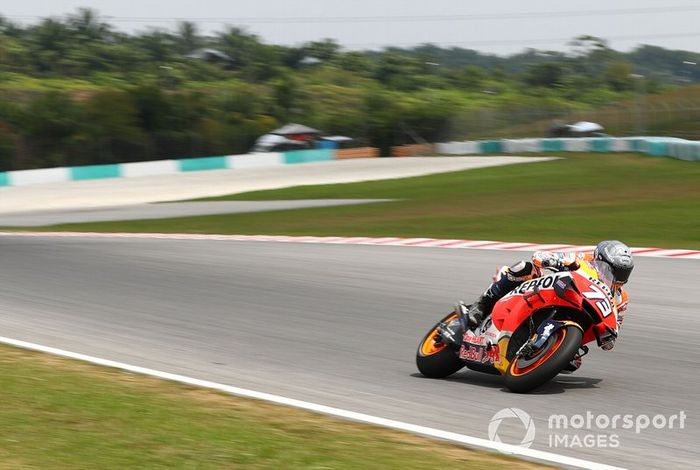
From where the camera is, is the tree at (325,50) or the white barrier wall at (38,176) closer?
the white barrier wall at (38,176)

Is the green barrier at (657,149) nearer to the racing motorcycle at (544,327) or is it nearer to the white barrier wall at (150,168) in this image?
the white barrier wall at (150,168)

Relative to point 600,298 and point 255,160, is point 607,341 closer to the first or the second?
point 600,298

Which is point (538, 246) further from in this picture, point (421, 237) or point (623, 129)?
A: point (623, 129)

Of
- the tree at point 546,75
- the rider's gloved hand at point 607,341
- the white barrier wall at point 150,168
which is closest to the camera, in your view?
the rider's gloved hand at point 607,341

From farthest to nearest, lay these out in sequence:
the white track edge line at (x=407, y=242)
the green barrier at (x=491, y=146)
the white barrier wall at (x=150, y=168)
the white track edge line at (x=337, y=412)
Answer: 1. the green barrier at (x=491, y=146)
2. the white barrier wall at (x=150, y=168)
3. the white track edge line at (x=407, y=242)
4. the white track edge line at (x=337, y=412)

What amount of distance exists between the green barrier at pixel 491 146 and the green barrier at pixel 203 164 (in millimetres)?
15024

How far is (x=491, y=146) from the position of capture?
5491 cm

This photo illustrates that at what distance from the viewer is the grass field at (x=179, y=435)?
16.9 ft

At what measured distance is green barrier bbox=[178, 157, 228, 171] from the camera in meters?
46.6

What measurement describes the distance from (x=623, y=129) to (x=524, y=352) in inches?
2026

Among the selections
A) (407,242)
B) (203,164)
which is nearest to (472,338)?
(407,242)

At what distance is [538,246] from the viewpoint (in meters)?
16.0

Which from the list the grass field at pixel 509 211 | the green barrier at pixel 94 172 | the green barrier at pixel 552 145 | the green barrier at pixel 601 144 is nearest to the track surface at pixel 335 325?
the grass field at pixel 509 211

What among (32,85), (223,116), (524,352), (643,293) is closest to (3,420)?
(524,352)
